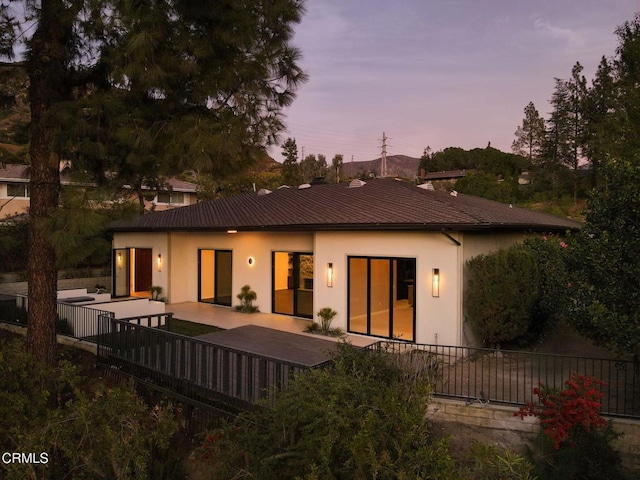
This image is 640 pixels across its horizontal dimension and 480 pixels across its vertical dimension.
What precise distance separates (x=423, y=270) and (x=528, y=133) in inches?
2544

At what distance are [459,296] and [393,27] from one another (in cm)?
1684

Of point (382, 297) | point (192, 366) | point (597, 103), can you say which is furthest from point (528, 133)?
point (192, 366)

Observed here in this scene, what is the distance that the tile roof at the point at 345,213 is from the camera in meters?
10.3

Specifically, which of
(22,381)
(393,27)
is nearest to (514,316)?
(22,381)

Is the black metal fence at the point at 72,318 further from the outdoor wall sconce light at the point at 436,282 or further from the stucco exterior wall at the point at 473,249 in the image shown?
the stucco exterior wall at the point at 473,249

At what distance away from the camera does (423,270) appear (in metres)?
10.2

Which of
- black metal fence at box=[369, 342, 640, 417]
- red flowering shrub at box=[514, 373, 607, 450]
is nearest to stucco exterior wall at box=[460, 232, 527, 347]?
black metal fence at box=[369, 342, 640, 417]

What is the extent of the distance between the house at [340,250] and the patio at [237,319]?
35cm

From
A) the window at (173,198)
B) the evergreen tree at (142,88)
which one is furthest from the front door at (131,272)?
the window at (173,198)

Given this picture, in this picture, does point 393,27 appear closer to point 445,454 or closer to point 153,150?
point 153,150

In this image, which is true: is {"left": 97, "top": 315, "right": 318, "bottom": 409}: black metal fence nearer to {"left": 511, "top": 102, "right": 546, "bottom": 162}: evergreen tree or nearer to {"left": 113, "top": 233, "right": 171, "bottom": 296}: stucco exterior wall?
{"left": 113, "top": 233, "right": 171, "bottom": 296}: stucco exterior wall

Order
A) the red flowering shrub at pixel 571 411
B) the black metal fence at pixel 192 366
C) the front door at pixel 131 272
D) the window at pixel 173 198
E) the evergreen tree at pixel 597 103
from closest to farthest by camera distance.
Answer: the red flowering shrub at pixel 571 411
the black metal fence at pixel 192 366
the front door at pixel 131 272
the window at pixel 173 198
the evergreen tree at pixel 597 103

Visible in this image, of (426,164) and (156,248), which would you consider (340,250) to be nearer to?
(156,248)

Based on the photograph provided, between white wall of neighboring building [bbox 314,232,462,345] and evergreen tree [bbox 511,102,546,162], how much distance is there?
60.7 meters
